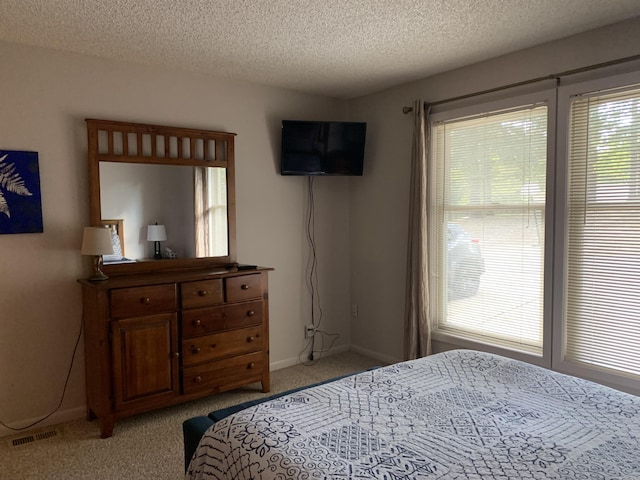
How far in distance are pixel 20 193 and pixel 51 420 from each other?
59.9 inches

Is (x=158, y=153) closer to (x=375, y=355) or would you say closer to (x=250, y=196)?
(x=250, y=196)

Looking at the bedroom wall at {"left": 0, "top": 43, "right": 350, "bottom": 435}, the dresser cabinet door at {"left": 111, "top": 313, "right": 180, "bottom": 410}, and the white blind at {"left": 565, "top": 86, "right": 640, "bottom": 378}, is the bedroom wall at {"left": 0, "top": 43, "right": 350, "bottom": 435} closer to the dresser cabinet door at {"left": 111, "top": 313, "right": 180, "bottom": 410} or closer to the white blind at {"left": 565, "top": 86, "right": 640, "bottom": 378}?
the dresser cabinet door at {"left": 111, "top": 313, "right": 180, "bottom": 410}

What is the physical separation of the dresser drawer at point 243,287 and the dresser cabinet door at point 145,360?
1.41ft

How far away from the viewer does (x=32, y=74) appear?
9.61ft

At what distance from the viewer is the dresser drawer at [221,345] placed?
3.12 metres

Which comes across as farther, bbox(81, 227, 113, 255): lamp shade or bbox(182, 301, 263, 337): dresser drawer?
bbox(182, 301, 263, 337): dresser drawer

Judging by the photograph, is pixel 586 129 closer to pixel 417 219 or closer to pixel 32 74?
pixel 417 219

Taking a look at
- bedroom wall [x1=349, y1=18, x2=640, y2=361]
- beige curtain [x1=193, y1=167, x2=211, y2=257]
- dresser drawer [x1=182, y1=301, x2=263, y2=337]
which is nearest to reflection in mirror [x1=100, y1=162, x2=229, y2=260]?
beige curtain [x1=193, y1=167, x2=211, y2=257]

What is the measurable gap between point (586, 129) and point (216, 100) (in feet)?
8.73

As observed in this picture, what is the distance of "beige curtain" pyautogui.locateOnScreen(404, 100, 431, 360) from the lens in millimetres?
3629

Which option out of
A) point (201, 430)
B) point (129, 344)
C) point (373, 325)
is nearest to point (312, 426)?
point (201, 430)

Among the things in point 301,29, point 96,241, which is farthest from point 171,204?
point 301,29

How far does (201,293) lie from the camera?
316 cm

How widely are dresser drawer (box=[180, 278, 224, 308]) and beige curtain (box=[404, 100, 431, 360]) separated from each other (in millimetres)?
1528
